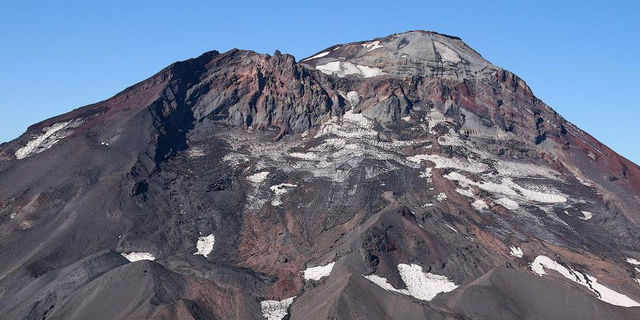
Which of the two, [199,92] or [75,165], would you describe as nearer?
[75,165]

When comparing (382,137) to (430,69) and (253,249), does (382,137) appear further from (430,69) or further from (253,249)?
(253,249)

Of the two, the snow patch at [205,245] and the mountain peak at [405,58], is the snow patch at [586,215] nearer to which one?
the mountain peak at [405,58]

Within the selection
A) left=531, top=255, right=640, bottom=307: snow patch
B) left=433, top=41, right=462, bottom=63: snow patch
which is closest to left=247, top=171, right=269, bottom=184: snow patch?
left=531, top=255, right=640, bottom=307: snow patch

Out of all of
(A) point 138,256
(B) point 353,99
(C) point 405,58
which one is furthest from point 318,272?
(C) point 405,58

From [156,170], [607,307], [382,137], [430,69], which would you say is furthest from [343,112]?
[607,307]

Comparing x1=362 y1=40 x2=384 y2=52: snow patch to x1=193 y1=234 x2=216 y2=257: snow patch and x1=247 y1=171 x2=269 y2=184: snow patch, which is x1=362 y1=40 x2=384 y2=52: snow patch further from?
x1=193 y1=234 x2=216 y2=257: snow patch
